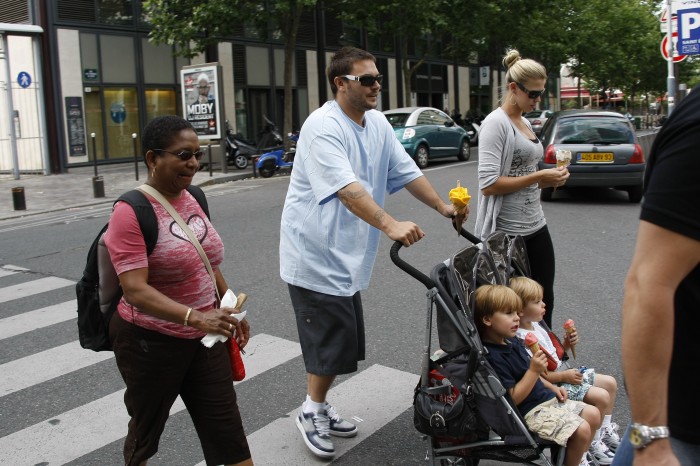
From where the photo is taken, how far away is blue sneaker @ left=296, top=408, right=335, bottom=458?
3621 mm

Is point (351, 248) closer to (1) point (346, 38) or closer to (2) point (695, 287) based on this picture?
(2) point (695, 287)

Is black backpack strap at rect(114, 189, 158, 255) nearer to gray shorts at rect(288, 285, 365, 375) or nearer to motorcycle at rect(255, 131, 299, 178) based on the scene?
gray shorts at rect(288, 285, 365, 375)

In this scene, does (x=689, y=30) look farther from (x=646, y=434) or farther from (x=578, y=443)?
(x=646, y=434)

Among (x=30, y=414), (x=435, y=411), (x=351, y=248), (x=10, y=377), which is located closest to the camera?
(x=435, y=411)

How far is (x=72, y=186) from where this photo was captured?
682 inches

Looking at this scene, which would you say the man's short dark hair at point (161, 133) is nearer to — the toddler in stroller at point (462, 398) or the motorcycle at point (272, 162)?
the toddler in stroller at point (462, 398)

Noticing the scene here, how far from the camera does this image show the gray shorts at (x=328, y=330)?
3.51 meters

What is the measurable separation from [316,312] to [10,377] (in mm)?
2732

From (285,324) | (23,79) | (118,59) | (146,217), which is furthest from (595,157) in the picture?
(118,59)

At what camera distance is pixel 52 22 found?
2009cm

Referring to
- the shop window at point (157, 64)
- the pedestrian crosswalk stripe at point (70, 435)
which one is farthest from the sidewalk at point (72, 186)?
the pedestrian crosswalk stripe at point (70, 435)

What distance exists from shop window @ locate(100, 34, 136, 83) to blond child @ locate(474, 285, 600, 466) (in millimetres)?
20775

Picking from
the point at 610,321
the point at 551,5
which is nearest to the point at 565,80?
the point at 551,5

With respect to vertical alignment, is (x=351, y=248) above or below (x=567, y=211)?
above
